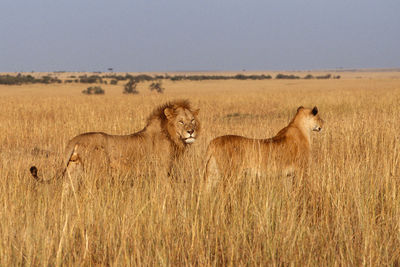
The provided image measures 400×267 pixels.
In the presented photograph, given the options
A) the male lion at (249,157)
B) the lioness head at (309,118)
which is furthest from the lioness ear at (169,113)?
the lioness head at (309,118)

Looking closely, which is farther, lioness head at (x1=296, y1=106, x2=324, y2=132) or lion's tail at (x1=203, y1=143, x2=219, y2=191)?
lioness head at (x1=296, y1=106, x2=324, y2=132)

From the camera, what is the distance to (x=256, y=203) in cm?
432

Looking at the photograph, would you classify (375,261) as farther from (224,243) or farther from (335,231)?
(224,243)

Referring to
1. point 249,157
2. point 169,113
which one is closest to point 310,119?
point 249,157

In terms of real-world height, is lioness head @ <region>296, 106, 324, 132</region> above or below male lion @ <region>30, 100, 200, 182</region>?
above

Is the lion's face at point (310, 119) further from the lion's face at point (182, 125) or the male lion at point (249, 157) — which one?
the lion's face at point (182, 125)

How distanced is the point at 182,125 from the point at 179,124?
0.04 m

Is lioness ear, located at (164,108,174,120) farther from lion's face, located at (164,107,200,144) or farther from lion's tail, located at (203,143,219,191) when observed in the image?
lion's tail, located at (203,143,219,191)

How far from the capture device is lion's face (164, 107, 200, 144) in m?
6.09

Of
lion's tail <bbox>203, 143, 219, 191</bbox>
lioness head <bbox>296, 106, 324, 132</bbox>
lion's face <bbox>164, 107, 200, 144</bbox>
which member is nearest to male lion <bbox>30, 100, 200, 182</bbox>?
lion's face <bbox>164, 107, 200, 144</bbox>

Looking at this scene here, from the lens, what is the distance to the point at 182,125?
6.15 m

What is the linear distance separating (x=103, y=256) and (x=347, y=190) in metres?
2.50

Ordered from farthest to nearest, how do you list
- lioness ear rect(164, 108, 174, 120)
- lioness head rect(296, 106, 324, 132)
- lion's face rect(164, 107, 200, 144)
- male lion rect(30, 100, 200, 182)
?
lioness head rect(296, 106, 324, 132)
lioness ear rect(164, 108, 174, 120)
lion's face rect(164, 107, 200, 144)
male lion rect(30, 100, 200, 182)

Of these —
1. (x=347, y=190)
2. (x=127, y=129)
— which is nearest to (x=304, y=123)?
(x=347, y=190)
